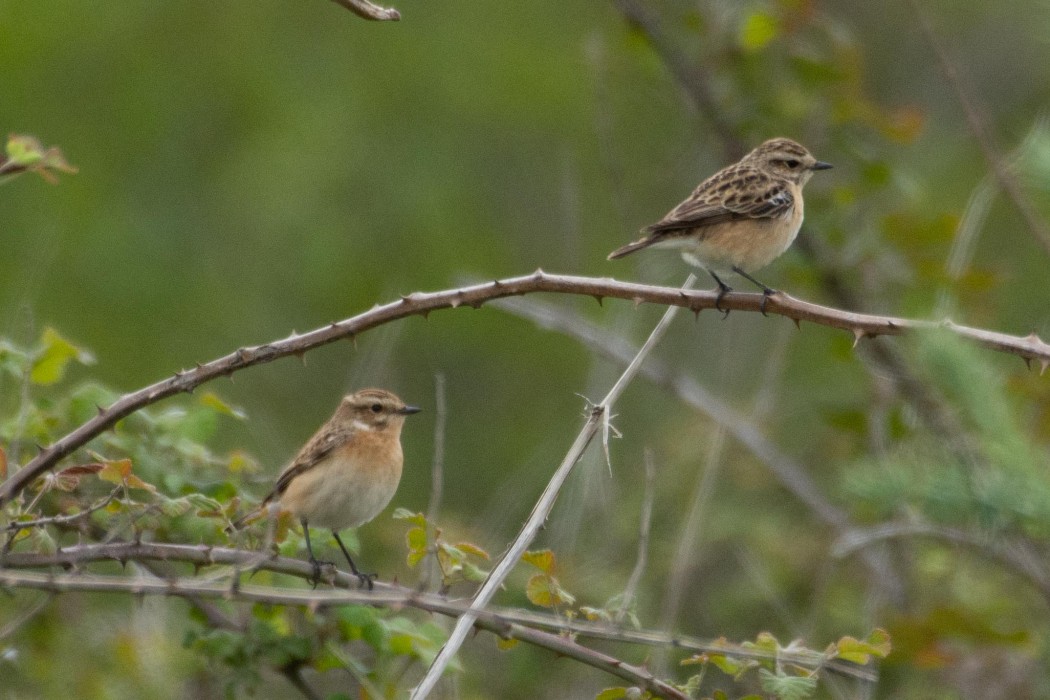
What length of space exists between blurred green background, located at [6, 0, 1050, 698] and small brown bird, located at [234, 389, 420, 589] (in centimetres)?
120

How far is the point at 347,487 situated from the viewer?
268 inches

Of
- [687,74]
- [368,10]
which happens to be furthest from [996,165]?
[687,74]

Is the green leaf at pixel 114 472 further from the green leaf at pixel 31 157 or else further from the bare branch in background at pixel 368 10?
the bare branch in background at pixel 368 10

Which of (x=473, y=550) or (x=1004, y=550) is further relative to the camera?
(x=1004, y=550)

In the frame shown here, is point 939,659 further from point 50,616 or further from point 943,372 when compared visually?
point 50,616

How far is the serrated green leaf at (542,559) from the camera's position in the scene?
409 cm

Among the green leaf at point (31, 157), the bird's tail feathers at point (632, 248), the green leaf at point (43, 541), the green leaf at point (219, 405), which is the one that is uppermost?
the bird's tail feathers at point (632, 248)

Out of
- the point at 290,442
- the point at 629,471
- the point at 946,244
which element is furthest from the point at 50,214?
the point at 946,244

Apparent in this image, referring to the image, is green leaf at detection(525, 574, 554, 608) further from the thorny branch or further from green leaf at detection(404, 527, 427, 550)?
green leaf at detection(404, 527, 427, 550)

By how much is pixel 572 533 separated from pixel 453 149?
10.9m

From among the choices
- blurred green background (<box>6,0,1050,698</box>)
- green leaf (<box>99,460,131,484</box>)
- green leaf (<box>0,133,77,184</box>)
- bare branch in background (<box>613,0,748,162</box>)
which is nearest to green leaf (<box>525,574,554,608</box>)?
green leaf (<box>99,460,131,484</box>)

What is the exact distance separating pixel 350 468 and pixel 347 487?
14 cm

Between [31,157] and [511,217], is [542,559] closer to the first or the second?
[31,157]

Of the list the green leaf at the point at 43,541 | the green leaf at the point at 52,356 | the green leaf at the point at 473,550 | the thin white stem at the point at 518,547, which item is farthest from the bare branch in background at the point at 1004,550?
the green leaf at the point at 52,356
